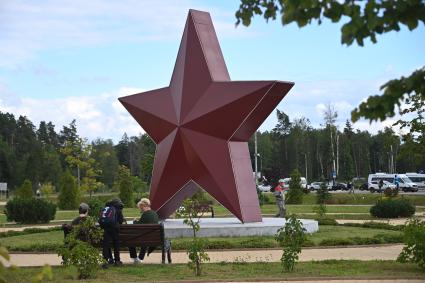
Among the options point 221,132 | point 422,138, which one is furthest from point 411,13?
point 221,132

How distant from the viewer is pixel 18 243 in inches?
764

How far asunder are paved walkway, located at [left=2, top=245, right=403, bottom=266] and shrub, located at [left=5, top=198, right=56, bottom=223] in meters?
12.6

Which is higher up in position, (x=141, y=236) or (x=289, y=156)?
(x=289, y=156)

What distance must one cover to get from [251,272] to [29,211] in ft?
64.6

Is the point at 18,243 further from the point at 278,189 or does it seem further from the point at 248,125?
the point at 278,189

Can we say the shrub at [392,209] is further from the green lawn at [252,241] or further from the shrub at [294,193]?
the shrub at [294,193]

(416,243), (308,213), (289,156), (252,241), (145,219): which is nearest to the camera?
(416,243)

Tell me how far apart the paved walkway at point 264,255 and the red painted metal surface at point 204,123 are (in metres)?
4.03

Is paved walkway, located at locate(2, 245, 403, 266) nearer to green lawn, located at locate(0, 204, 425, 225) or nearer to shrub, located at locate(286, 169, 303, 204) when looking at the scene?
green lawn, located at locate(0, 204, 425, 225)

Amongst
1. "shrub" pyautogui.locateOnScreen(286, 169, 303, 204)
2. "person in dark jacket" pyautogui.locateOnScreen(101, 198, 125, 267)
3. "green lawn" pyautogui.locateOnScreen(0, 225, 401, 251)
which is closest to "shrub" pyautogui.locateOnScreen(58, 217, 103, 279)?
"person in dark jacket" pyautogui.locateOnScreen(101, 198, 125, 267)

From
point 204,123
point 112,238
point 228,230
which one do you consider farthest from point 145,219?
point 204,123

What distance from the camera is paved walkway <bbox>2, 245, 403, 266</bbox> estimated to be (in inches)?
578

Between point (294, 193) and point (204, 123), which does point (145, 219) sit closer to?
point (204, 123)

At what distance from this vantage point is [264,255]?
15430 mm
